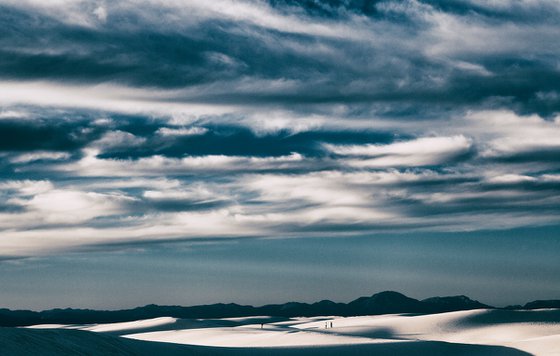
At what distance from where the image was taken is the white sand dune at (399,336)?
60.8 meters

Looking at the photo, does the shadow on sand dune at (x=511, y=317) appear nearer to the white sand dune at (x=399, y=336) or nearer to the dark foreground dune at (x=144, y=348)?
the white sand dune at (x=399, y=336)

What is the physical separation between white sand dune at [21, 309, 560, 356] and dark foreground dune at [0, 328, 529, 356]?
0.10 m

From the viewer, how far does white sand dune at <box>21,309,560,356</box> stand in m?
60.8

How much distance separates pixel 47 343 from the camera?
3384cm

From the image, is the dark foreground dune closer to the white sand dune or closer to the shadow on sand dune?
the white sand dune

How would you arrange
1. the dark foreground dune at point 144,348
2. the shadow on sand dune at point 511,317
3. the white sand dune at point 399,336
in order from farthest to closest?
the shadow on sand dune at point 511,317 < the white sand dune at point 399,336 < the dark foreground dune at point 144,348

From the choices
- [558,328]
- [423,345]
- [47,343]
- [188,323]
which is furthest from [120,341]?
[188,323]

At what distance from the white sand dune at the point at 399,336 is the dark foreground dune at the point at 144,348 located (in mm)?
96

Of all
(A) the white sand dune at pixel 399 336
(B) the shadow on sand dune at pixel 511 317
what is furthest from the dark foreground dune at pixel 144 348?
(B) the shadow on sand dune at pixel 511 317

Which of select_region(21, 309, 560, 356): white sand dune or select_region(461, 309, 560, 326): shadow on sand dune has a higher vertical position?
select_region(461, 309, 560, 326): shadow on sand dune

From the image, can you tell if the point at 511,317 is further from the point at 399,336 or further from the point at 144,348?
the point at 144,348

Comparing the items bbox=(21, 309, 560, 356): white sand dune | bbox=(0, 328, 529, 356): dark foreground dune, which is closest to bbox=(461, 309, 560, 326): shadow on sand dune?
bbox=(21, 309, 560, 356): white sand dune

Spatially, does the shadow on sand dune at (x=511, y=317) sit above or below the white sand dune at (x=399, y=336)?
above

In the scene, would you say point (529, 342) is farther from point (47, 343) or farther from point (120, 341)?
point (47, 343)
